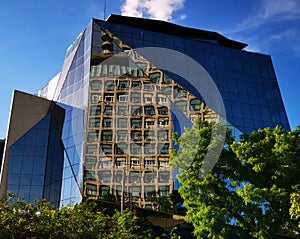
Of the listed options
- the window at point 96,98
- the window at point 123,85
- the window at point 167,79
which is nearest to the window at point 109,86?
the window at point 123,85

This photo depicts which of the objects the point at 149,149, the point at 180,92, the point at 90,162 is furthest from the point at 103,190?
the point at 180,92

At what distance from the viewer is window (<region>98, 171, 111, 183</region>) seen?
26.0 metres

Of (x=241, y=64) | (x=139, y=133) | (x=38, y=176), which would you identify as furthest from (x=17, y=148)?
(x=241, y=64)

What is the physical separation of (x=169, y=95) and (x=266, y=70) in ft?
54.5

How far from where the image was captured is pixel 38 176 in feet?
97.9

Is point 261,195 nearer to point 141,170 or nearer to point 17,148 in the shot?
point 141,170

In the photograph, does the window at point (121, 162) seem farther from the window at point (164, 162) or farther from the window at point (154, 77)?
the window at point (154, 77)

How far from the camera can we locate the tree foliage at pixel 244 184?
1723cm

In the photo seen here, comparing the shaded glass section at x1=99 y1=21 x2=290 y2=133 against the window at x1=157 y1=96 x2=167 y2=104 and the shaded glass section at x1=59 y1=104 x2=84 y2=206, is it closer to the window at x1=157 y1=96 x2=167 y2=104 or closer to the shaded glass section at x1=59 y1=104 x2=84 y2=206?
the window at x1=157 y1=96 x2=167 y2=104

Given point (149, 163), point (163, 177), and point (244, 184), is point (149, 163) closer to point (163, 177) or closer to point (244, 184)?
point (163, 177)

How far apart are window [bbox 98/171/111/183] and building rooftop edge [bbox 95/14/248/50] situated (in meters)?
16.2

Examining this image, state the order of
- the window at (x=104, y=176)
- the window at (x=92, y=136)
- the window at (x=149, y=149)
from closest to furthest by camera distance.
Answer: the window at (x=104, y=176) < the window at (x=92, y=136) < the window at (x=149, y=149)

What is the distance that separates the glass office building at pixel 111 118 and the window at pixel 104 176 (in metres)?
0.07

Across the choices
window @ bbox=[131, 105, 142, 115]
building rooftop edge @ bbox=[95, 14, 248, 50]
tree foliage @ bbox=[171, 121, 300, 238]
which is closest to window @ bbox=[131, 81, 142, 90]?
window @ bbox=[131, 105, 142, 115]
